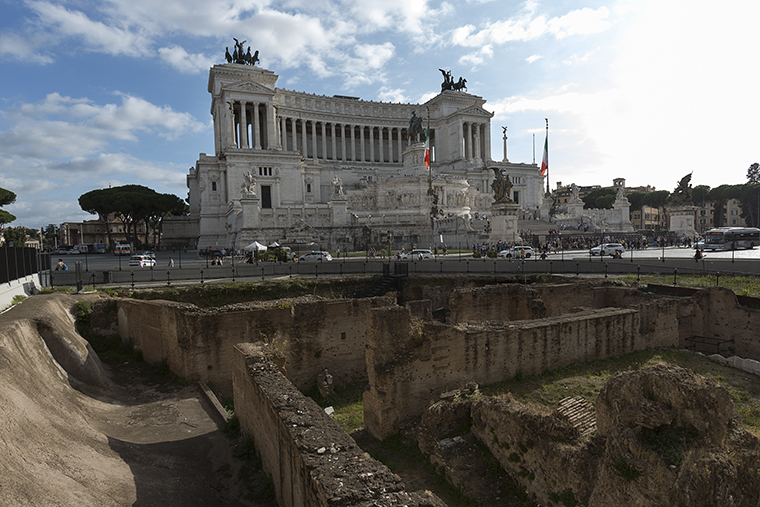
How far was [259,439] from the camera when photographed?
8.36 meters

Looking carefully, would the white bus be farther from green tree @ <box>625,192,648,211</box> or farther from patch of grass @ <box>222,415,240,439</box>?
green tree @ <box>625,192,648,211</box>

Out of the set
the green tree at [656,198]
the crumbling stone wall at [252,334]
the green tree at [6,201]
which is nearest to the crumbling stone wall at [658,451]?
the crumbling stone wall at [252,334]

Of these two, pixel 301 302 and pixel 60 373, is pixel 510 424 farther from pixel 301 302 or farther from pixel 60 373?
pixel 60 373

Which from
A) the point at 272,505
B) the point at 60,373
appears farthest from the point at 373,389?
the point at 60,373

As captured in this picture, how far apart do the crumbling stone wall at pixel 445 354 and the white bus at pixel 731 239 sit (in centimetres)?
3657

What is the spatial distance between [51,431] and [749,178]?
128 meters

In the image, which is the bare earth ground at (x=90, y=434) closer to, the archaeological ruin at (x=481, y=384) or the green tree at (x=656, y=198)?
the archaeological ruin at (x=481, y=384)

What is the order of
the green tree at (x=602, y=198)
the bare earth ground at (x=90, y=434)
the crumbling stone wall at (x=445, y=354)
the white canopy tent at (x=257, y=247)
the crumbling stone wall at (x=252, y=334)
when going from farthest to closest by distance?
1. the green tree at (x=602, y=198)
2. the white canopy tent at (x=257, y=247)
3. the crumbling stone wall at (x=252, y=334)
4. the crumbling stone wall at (x=445, y=354)
5. the bare earth ground at (x=90, y=434)

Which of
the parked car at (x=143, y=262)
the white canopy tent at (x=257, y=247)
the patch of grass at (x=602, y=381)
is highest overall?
the white canopy tent at (x=257, y=247)

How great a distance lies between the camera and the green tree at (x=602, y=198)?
9806 centimetres

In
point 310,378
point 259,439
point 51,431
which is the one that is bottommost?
point 310,378

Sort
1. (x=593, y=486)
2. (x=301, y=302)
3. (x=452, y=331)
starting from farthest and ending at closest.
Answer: (x=301, y=302)
(x=452, y=331)
(x=593, y=486)

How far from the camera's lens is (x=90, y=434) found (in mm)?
8555

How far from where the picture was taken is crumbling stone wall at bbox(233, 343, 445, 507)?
4.75 m
